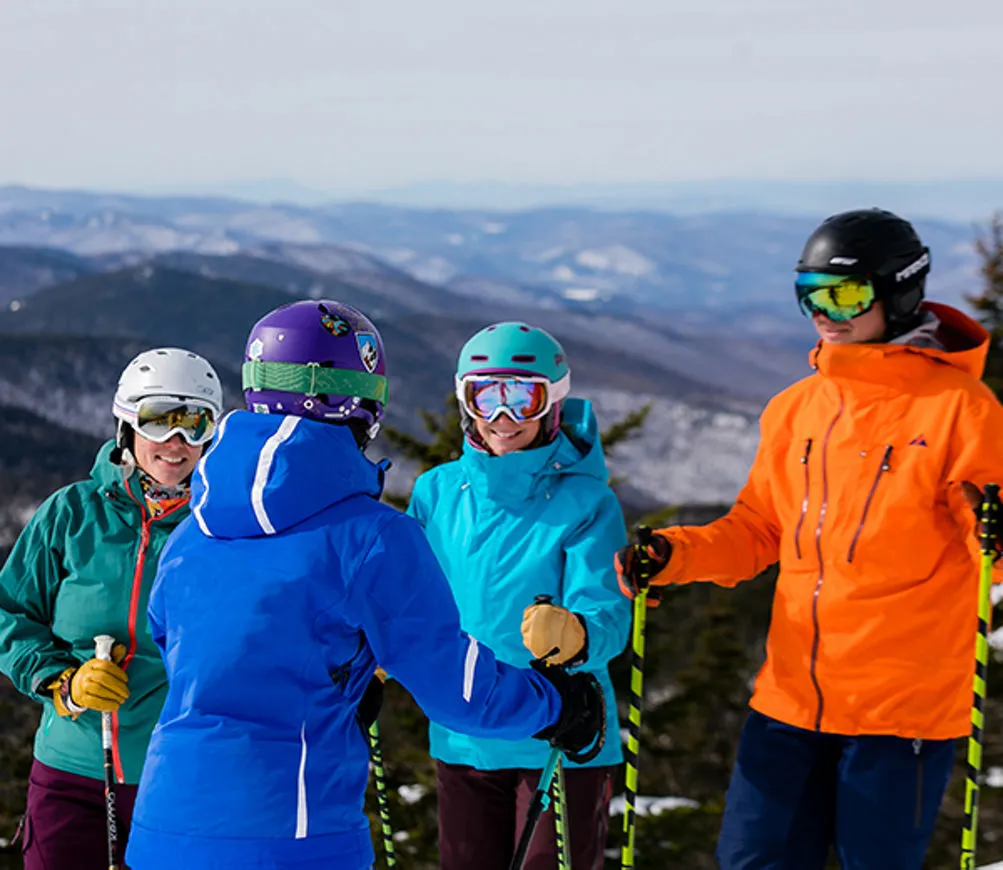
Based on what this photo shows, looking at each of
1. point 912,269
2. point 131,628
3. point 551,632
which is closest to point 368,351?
point 551,632

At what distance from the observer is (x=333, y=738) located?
107 inches

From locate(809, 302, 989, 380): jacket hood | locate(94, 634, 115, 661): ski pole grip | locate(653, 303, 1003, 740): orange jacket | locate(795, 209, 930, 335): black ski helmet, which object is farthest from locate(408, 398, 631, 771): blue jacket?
locate(94, 634, 115, 661): ski pole grip

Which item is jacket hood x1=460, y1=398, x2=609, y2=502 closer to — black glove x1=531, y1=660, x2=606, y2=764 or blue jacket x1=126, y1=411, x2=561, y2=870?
black glove x1=531, y1=660, x2=606, y2=764

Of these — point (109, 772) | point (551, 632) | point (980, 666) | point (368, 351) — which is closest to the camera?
point (368, 351)

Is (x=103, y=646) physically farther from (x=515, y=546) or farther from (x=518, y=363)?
(x=518, y=363)

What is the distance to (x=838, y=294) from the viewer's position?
3.87 metres

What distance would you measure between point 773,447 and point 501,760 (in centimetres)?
136

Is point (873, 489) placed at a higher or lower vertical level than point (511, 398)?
lower

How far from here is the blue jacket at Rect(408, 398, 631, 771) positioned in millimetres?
3943

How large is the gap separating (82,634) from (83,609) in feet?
0.26

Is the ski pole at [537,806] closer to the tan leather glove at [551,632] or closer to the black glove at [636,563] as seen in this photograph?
the tan leather glove at [551,632]

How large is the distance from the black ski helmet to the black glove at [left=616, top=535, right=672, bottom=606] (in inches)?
39.1

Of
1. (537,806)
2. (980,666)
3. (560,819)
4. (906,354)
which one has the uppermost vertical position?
(906,354)

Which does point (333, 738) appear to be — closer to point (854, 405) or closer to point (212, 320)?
point (854, 405)
